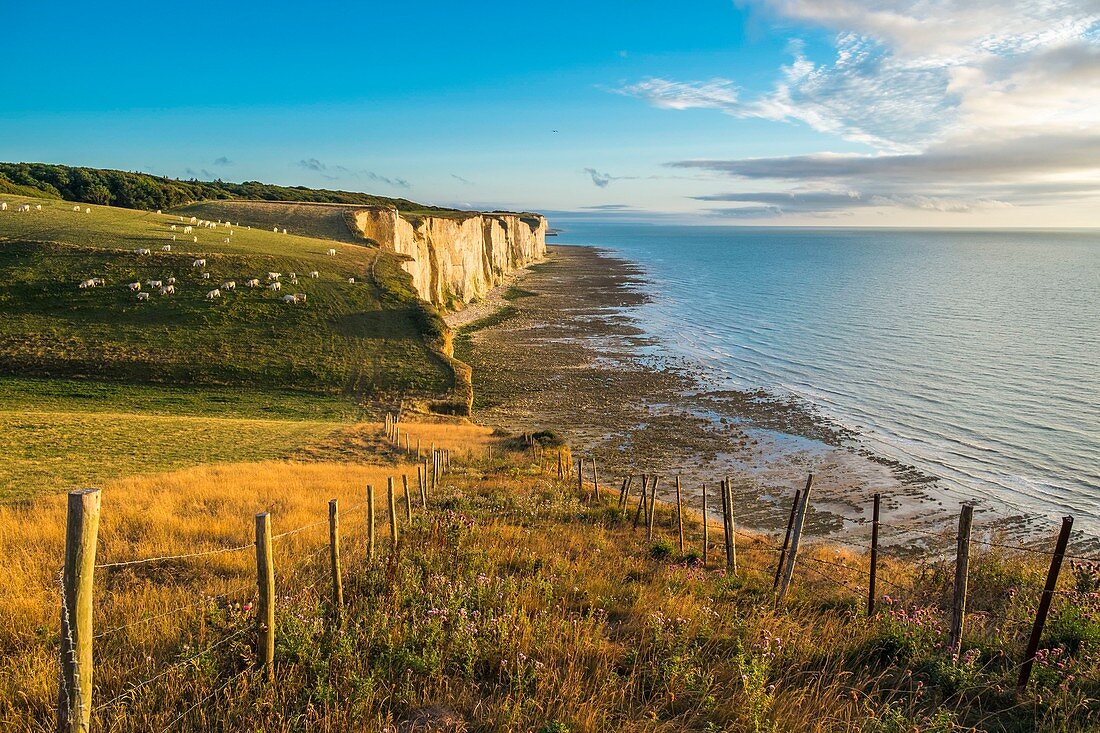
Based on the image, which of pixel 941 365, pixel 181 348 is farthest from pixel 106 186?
pixel 941 365

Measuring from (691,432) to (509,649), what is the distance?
→ 31189 millimetres

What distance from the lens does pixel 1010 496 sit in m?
26.7

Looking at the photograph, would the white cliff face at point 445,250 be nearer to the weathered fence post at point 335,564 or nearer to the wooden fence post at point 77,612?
the weathered fence post at point 335,564

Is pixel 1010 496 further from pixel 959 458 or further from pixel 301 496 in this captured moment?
pixel 301 496

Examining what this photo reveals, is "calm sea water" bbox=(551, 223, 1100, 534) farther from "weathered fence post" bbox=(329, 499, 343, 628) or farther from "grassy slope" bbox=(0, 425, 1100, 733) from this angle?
"weathered fence post" bbox=(329, 499, 343, 628)

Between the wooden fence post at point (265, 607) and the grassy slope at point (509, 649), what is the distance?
0.14 m

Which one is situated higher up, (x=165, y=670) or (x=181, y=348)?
(x=165, y=670)

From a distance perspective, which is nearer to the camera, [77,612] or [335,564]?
[77,612]

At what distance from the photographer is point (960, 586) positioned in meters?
7.13

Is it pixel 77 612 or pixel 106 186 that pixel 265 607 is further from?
pixel 106 186

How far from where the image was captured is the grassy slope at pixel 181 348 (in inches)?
989

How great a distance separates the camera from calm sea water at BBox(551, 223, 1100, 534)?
1185 inches

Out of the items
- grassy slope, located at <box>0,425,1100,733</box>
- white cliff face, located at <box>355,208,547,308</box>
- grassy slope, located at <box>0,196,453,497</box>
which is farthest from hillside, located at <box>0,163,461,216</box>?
grassy slope, located at <box>0,425,1100,733</box>

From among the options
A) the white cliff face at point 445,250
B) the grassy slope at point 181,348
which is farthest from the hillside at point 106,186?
the grassy slope at point 181,348
